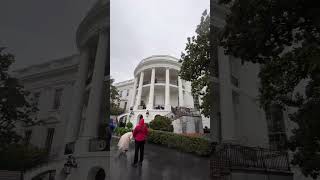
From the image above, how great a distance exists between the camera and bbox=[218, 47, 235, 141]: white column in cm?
169

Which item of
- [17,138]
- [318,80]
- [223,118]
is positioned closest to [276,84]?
[318,80]

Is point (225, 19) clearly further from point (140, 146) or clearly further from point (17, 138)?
point (17, 138)

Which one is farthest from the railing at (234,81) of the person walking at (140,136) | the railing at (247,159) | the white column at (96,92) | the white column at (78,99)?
the white column at (78,99)

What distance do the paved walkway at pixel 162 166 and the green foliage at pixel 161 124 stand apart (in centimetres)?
12

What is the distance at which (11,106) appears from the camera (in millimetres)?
1020

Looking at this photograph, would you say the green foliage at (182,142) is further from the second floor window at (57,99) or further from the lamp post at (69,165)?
the second floor window at (57,99)

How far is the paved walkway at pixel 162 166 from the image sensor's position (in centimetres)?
163

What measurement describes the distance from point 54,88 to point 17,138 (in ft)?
0.79

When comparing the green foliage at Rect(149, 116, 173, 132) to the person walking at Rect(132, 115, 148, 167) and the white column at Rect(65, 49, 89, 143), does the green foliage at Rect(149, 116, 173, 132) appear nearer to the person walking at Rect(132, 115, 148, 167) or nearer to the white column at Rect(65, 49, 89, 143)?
the person walking at Rect(132, 115, 148, 167)

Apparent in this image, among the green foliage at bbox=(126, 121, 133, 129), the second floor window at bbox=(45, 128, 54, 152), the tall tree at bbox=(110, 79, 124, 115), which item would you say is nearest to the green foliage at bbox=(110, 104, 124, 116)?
the tall tree at bbox=(110, 79, 124, 115)

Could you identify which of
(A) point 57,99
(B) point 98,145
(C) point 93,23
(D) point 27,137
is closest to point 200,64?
(C) point 93,23

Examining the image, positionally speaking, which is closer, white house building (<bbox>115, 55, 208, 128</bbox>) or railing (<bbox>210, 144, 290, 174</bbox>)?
railing (<bbox>210, 144, 290, 174</bbox>)

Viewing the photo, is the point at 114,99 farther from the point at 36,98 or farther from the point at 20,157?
the point at 20,157

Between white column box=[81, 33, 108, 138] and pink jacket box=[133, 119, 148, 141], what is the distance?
384mm
